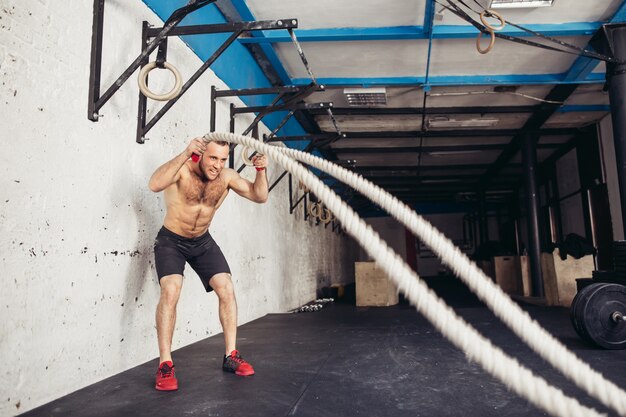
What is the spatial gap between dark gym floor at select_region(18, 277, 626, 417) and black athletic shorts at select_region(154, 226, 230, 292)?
533 mm

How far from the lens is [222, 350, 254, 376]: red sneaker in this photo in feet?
7.32

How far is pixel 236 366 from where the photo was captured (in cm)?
226

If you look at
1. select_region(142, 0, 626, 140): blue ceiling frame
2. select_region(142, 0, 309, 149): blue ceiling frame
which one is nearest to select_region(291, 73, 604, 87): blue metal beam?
select_region(142, 0, 626, 140): blue ceiling frame

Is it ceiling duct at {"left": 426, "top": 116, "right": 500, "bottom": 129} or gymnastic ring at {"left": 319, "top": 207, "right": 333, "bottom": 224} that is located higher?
ceiling duct at {"left": 426, "top": 116, "right": 500, "bottom": 129}

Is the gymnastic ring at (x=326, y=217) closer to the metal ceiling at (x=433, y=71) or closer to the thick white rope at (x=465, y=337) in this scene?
the metal ceiling at (x=433, y=71)

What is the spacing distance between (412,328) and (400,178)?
7.55m

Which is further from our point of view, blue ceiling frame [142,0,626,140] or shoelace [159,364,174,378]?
blue ceiling frame [142,0,626,140]

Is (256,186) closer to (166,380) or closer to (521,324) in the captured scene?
(166,380)

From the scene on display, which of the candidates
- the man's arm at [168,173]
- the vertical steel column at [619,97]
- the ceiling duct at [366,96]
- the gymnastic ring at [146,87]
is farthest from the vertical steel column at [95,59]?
the vertical steel column at [619,97]

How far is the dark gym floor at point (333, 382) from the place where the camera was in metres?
1.69

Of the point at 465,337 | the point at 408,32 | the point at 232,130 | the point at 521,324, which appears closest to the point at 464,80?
the point at 408,32

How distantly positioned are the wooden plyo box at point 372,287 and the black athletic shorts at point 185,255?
389 centimetres

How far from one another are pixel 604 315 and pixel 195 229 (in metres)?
2.68

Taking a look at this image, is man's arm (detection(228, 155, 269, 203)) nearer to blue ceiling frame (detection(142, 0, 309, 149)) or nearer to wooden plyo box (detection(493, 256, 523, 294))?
blue ceiling frame (detection(142, 0, 309, 149))
